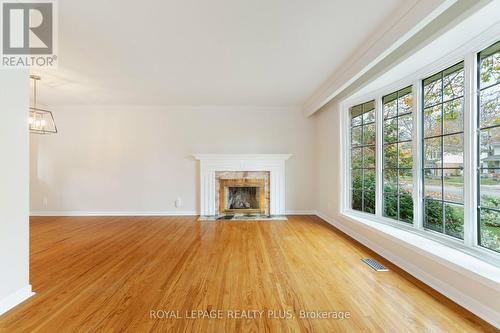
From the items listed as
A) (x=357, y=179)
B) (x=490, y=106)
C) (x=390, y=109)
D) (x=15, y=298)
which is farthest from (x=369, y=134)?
(x=15, y=298)

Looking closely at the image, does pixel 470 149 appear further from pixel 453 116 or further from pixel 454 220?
pixel 454 220

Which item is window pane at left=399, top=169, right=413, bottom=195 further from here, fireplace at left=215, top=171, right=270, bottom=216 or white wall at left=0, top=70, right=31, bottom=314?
white wall at left=0, top=70, right=31, bottom=314

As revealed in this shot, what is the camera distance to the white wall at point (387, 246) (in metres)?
1.56

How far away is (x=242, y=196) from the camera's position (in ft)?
16.6

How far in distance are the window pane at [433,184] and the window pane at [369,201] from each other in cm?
89

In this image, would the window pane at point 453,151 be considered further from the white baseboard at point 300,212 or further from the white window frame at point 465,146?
the white baseboard at point 300,212

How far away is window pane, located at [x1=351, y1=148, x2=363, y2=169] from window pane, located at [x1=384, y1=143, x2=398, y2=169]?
50 centimetres

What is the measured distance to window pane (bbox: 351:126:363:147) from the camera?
11.8 feet

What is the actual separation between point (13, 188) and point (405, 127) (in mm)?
3991

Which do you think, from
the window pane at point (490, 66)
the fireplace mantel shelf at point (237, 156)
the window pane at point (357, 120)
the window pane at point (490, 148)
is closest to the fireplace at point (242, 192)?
the fireplace mantel shelf at point (237, 156)

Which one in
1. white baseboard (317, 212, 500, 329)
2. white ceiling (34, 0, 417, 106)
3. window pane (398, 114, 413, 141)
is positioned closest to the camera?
white baseboard (317, 212, 500, 329)

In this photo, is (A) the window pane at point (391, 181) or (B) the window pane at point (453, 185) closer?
(B) the window pane at point (453, 185)

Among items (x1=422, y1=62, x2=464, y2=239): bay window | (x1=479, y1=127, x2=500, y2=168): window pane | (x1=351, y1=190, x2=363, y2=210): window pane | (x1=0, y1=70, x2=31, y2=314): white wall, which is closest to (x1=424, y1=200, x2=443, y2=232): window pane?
(x1=422, y1=62, x2=464, y2=239): bay window

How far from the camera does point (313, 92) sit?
405 centimetres
